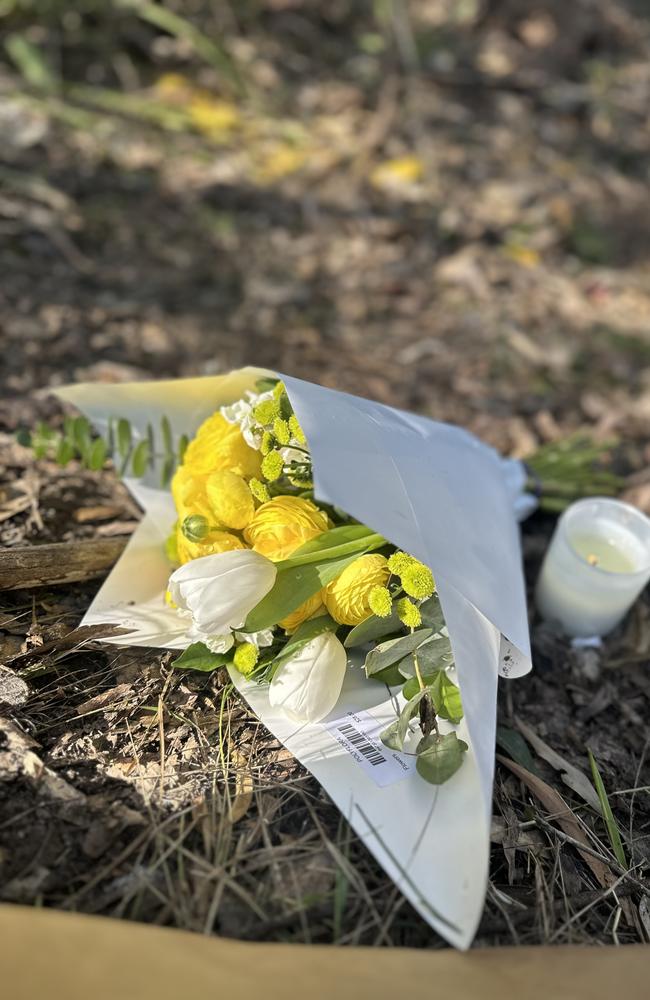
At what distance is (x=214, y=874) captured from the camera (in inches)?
34.2

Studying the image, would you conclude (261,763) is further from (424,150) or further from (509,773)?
(424,150)

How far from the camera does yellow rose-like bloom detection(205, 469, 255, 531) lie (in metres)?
1.03

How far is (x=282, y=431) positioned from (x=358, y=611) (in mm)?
278

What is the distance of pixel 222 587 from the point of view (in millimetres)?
945

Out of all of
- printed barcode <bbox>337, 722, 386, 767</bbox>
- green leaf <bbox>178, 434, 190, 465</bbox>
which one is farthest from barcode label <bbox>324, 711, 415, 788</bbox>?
green leaf <bbox>178, 434, 190, 465</bbox>

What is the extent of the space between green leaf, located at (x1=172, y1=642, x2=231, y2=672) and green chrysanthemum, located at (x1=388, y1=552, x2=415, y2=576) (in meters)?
0.28

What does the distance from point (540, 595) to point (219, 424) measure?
31.0 inches

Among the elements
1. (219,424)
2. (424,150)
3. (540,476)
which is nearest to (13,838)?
(219,424)

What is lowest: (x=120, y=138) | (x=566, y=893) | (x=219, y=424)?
(x=566, y=893)

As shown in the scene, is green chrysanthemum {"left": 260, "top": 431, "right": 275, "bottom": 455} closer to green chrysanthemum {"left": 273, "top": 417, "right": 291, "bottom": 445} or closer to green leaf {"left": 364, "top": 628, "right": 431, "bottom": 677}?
green chrysanthemum {"left": 273, "top": 417, "right": 291, "bottom": 445}

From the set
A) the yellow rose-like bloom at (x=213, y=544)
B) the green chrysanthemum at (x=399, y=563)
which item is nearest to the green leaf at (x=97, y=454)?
the yellow rose-like bloom at (x=213, y=544)

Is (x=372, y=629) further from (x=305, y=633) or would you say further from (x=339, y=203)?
(x=339, y=203)

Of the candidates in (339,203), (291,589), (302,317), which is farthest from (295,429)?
(339,203)

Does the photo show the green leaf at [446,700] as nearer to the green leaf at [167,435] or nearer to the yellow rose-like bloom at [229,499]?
the yellow rose-like bloom at [229,499]
